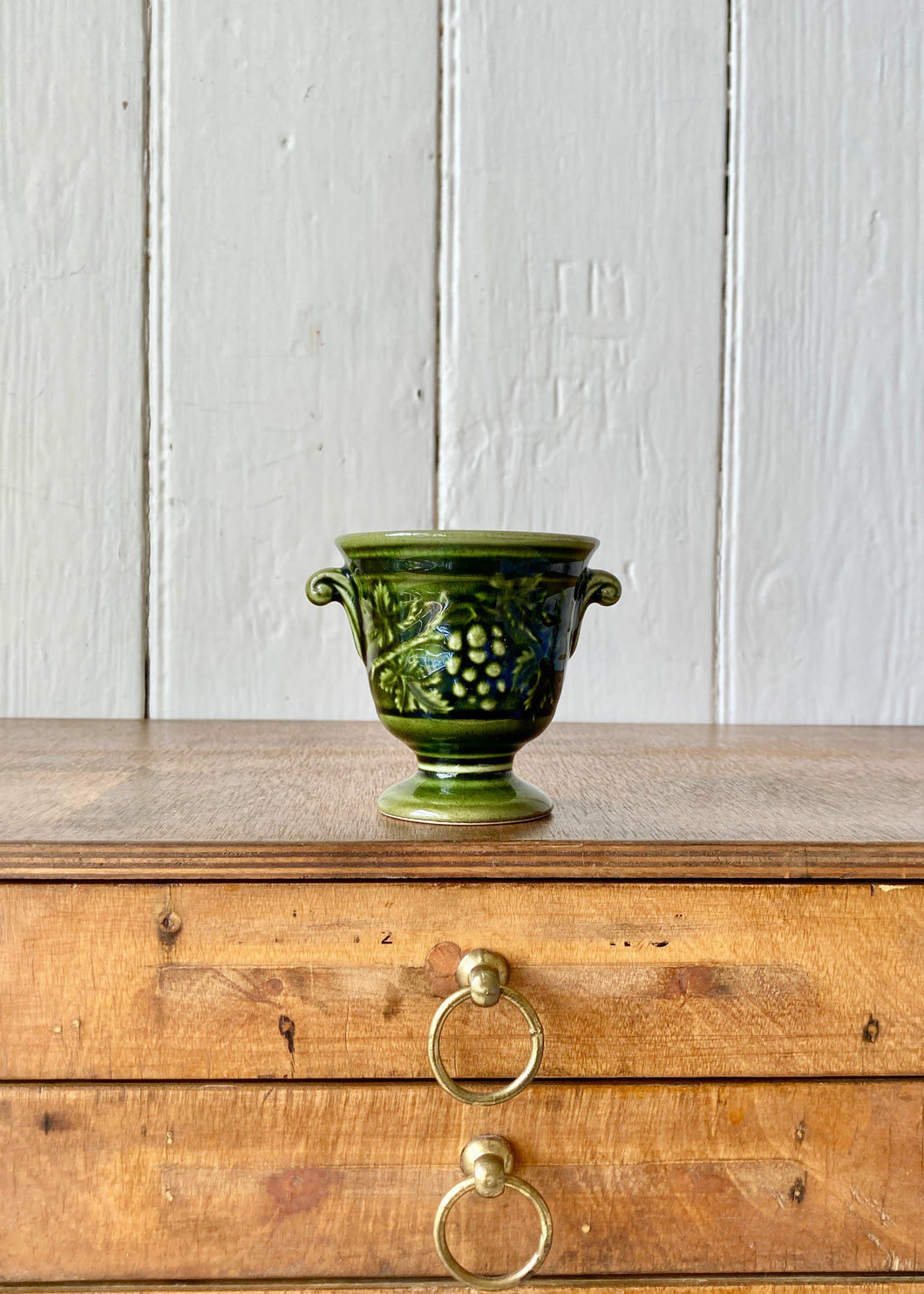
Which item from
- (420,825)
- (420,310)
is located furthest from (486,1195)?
(420,310)

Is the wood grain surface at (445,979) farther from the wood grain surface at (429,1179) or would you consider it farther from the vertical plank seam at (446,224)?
the vertical plank seam at (446,224)

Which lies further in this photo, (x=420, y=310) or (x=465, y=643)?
(x=420, y=310)

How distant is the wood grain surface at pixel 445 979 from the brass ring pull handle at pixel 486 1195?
0.12 ft

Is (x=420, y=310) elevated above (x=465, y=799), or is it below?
above

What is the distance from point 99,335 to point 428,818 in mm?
621

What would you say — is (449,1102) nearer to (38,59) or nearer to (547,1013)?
(547,1013)

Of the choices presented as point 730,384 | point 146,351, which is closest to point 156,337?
point 146,351

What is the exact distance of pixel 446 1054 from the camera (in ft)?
1.64

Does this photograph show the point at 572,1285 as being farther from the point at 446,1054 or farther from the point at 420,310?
the point at 420,310

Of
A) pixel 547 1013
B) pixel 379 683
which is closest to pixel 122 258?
pixel 379 683

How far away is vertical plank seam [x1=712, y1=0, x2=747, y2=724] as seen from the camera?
962 mm

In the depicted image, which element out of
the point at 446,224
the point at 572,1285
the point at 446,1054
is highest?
the point at 446,224

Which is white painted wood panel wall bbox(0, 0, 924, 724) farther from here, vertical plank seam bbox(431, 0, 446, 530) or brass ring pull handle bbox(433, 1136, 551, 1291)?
brass ring pull handle bbox(433, 1136, 551, 1291)

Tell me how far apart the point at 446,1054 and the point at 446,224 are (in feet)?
2.38
